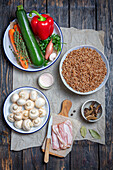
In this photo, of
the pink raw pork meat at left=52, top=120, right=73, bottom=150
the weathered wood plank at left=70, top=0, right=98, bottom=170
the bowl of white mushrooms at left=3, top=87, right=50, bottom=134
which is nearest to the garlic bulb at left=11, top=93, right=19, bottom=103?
the bowl of white mushrooms at left=3, top=87, right=50, bottom=134

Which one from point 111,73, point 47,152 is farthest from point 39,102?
point 111,73

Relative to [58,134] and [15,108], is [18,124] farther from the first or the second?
[58,134]

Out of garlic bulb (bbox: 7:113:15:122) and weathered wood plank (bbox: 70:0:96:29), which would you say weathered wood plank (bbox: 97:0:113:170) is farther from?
garlic bulb (bbox: 7:113:15:122)

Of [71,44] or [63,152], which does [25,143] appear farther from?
[71,44]

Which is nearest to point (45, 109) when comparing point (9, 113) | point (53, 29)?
point (9, 113)

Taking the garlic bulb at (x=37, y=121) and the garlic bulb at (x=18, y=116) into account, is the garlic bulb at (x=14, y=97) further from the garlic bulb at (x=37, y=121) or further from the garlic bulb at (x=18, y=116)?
the garlic bulb at (x=37, y=121)

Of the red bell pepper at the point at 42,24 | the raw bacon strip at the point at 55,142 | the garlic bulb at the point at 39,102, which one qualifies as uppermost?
the red bell pepper at the point at 42,24

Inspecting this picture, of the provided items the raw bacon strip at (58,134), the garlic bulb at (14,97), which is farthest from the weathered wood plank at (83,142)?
the garlic bulb at (14,97)
